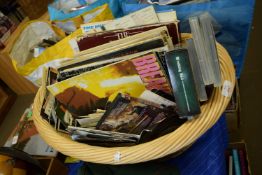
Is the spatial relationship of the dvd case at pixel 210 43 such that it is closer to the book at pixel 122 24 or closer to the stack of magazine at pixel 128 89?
the stack of magazine at pixel 128 89

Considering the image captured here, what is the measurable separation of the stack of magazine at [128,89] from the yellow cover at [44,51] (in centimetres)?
33

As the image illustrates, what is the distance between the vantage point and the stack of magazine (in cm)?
62

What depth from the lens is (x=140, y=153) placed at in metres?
0.61

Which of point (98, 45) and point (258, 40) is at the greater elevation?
point (98, 45)

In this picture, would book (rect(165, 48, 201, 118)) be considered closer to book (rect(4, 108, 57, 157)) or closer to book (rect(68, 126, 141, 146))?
book (rect(68, 126, 141, 146))

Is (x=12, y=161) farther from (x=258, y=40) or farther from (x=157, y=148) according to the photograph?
(x=258, y=40)

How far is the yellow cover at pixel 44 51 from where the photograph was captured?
1163 mm

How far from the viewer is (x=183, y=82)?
1.93ft

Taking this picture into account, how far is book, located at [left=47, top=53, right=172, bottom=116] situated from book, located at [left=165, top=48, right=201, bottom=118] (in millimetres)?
68

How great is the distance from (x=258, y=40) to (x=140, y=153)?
1.33 meters

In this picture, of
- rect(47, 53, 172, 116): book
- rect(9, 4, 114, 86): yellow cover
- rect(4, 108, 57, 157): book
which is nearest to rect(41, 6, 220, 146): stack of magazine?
rect(47, 53, 172, 116): book

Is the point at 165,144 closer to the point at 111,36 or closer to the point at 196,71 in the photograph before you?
the point at 196,71

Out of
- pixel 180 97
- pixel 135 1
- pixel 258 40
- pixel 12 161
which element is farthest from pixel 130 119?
pixel 258 40

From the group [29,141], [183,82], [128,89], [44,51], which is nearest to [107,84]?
[128,89]
